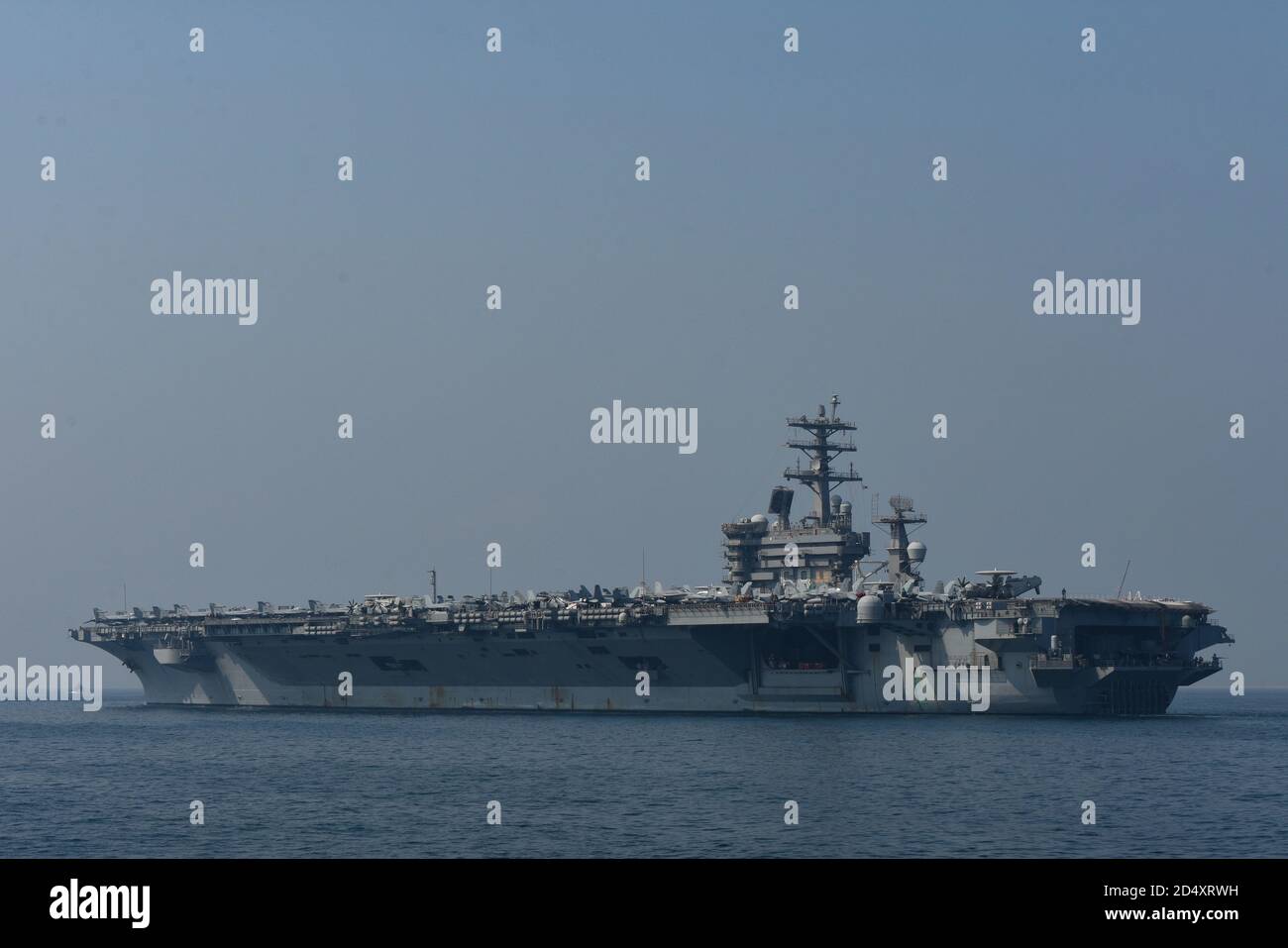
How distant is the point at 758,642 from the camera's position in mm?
57219

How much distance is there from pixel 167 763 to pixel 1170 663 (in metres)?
32.4

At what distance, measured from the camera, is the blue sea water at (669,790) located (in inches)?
1118

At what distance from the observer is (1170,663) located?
54.1 meters

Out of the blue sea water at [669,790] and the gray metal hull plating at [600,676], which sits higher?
the gray metal hull plating at [600,676]

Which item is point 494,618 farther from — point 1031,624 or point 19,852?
point 19,852

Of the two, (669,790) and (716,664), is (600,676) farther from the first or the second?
(669,790)

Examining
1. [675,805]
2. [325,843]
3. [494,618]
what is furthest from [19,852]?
[494,618]

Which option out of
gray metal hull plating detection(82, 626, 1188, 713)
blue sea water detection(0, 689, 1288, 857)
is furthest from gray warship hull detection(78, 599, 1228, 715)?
blue sea water detection(0, 689, 1288, 857)

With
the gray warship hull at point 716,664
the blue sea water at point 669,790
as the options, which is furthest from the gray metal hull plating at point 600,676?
the blue sea water at point 669,790

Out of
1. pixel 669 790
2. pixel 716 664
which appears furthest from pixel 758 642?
pixel 669 790

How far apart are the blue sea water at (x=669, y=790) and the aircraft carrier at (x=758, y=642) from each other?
80.5 inches

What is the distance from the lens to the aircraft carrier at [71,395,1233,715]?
5316cm

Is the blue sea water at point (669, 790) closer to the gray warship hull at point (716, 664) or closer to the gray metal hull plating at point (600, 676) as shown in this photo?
the gray metal hull plating at point (600, 676)
